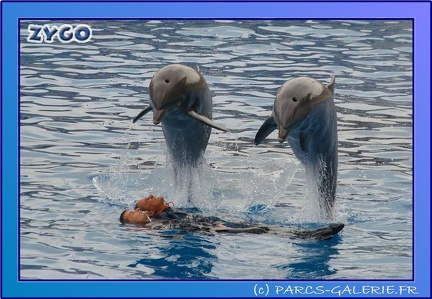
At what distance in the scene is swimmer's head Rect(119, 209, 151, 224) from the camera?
1355cm

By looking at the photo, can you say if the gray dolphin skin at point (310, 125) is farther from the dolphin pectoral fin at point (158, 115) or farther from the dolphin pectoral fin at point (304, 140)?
the dolphin pectoral fin at point (158, 115)

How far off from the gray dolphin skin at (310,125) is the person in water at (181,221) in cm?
82

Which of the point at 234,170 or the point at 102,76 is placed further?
the point at 102,76

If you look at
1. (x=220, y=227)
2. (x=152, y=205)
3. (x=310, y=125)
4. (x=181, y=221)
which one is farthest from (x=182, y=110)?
(x=310, y=125)

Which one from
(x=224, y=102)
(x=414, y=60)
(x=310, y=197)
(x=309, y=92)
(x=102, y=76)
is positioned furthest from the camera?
(x=102, y=76)

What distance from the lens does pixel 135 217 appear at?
1358 cm

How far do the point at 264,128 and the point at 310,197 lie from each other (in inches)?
48.4

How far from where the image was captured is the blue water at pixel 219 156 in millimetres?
12766

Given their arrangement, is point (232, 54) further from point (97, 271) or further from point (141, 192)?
point (97, 271)

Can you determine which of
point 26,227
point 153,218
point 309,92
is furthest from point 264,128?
point 26,227

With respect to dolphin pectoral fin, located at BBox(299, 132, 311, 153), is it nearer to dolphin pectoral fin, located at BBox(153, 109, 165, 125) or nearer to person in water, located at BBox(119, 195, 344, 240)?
person in water, located at BBox(119, 195, 344, 240)

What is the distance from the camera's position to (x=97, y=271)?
12398 millimetres

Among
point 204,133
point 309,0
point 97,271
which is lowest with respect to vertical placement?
point 97,271

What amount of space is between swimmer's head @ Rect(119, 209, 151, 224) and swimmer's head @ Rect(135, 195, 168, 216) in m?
0.08
